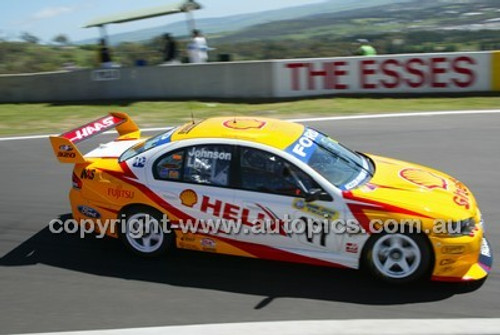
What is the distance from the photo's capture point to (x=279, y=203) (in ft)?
19.0

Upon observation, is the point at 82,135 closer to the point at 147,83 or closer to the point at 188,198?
the point at 188,198

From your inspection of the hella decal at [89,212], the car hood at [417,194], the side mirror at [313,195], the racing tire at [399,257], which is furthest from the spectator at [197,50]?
the racing tire at [399,257]

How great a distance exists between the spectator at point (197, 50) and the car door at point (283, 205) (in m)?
11.3

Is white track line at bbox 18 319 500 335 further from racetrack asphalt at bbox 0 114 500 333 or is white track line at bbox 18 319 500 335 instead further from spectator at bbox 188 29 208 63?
spectator at bbox 188 29 208 63

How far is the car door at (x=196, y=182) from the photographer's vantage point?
6.00 m

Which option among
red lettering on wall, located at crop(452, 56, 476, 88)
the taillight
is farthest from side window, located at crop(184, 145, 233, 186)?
red lettering on wall, located at crop(452, 56, 476, 88)

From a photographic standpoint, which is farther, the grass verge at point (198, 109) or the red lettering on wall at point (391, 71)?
the red lettering on wall at point (391, 71)

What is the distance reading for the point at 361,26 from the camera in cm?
Answer: 2097

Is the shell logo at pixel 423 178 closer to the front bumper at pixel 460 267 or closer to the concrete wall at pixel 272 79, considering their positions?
the front bumper at pixel 460 267

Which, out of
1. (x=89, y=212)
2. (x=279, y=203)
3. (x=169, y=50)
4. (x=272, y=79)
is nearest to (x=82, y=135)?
(x=89, y=212)

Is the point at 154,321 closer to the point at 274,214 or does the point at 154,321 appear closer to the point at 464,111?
the point at 274,214

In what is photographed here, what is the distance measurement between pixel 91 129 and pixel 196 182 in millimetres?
2083

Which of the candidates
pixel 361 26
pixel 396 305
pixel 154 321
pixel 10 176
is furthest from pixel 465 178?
pixel 361 26

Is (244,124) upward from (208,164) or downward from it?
upward
